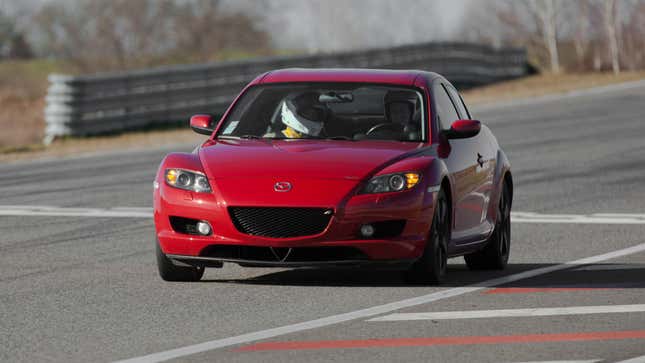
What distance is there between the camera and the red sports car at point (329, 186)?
9414 millimetres

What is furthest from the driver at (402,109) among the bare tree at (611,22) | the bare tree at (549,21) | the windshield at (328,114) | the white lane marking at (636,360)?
the bare tree at (549,21)

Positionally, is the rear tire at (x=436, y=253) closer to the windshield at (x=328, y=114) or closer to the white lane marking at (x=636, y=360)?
the windshield at (x=328, y=114)

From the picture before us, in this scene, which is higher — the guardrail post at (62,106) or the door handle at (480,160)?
the door handle at (480,160)

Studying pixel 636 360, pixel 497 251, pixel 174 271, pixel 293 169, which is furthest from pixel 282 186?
pixel 636 360

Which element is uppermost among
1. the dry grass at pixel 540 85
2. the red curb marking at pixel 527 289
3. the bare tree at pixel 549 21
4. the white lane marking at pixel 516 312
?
the white lane marking at pixel 516 312

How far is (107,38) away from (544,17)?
1831 centimetres

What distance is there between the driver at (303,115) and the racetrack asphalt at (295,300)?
98 cm

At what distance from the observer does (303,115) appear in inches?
425

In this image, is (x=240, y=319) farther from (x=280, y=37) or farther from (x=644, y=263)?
(x=280, y=37)

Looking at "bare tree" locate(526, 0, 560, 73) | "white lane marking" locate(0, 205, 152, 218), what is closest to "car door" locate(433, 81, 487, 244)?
"white lane marking" locate(0, 205, 152, 218)

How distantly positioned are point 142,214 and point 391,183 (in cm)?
623

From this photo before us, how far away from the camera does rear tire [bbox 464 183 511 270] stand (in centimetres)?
1114

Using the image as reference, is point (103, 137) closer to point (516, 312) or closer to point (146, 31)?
point (516, 312)

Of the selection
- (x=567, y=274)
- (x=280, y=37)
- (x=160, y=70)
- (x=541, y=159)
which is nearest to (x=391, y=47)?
(x=160, y=70)
